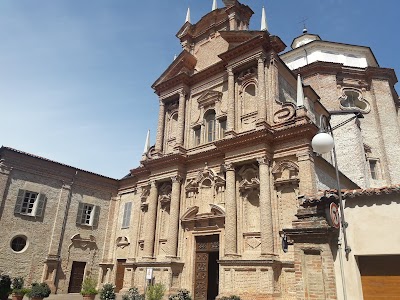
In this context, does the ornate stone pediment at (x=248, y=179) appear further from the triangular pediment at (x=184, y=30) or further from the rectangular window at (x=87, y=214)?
the rectangular window at (x=87, y=214)

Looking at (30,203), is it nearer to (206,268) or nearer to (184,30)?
(206,268)

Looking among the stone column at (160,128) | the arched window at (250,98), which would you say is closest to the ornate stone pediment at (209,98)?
the arched window at (250,98)

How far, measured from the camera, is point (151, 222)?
757 inches

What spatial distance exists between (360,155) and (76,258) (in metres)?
20.2

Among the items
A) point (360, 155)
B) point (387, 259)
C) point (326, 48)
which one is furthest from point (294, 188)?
point (326, 48)

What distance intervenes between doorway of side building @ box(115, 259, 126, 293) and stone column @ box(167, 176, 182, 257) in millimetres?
6125

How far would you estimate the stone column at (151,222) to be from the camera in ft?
61.1

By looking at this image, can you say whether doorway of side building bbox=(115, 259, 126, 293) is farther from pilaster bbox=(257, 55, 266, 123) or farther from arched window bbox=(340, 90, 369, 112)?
arched window bbox=(340, 90, 369, 112)

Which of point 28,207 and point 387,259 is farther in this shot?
point 28,207

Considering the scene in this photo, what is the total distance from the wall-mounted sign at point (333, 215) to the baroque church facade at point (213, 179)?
1.96 m

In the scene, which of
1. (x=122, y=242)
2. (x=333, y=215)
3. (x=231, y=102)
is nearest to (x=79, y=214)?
(x=122, y=242)

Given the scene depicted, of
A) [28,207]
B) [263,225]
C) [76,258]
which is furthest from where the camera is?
[76,258]

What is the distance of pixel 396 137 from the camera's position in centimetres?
2505

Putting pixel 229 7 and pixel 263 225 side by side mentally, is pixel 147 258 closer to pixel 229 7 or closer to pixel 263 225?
pixel 263 225
